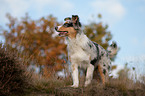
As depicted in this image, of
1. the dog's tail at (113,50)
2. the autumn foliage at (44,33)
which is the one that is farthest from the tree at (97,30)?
the dog's tail at (113,50)

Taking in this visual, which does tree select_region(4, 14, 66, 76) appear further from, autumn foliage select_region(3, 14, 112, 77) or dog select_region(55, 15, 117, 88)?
dog select_region(55, 15, 117, 88)

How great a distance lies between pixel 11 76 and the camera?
5387 mm

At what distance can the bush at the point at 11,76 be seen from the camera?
5227 mm

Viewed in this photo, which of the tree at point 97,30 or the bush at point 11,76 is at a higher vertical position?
the tree at point 97,30

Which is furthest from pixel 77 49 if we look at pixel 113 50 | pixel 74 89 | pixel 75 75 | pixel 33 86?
pixel 113 50

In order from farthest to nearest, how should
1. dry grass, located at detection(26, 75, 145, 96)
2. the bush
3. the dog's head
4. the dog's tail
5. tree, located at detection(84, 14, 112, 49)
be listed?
tree, located at detection(84, 14, 112, 49) < the dog's tail < the dog's head < dry grass, located at detection(26, 75, 145, 96) < the bush

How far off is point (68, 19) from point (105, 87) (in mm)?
2751

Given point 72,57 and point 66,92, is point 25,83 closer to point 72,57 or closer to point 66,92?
point 66,92

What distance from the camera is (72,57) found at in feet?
21.3

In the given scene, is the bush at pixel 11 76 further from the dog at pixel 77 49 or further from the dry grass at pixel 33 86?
the dog at pixel 77 49

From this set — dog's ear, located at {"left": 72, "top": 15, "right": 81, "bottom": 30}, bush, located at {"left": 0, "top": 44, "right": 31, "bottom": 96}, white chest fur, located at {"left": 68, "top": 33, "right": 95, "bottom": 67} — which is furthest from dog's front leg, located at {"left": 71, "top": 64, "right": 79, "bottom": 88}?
bush, located at {"left": 0, "top": 44, "right": 31, "bottom": 96}

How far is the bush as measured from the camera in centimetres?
523

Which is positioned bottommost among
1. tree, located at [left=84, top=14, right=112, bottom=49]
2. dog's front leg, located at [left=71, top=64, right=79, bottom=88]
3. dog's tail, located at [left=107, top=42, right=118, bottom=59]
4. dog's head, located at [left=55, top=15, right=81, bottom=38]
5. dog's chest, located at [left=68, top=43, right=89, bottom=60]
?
dog's front leg, located at [left=71, top=64, right=79, bottom=88]

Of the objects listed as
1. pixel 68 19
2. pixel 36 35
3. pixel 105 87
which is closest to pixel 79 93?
pixel 105 87
